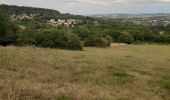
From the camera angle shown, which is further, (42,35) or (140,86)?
(42,35)

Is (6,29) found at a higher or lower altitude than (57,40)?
higher

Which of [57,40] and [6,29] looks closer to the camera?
[57,40]

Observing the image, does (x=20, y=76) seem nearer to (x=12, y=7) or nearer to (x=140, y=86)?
(x=140, y=86)

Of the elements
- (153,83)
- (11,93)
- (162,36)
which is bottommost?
(162,36)

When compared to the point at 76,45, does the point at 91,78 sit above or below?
above

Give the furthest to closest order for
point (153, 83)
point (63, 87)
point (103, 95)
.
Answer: point (153, 83), point (63, 87), point (103, 95)

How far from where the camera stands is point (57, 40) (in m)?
51.5

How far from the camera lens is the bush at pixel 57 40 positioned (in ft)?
169

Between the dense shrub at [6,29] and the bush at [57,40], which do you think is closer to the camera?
the bush at [57,40]

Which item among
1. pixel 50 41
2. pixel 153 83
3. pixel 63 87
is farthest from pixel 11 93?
pixel 50 41

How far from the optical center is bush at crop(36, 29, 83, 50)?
5141 centimetres

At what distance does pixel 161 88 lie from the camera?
1219cm

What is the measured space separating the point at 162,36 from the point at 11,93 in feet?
285

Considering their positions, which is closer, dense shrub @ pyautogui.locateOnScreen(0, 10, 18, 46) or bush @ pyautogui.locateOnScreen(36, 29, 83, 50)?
bush @ pyautogui.locateOnScreen(36, 29, 83, 50)
